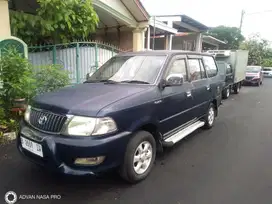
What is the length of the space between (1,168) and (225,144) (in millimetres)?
3998

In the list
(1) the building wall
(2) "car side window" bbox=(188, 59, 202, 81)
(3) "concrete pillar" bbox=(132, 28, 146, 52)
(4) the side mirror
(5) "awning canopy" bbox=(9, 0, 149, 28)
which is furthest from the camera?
(1) the building wall

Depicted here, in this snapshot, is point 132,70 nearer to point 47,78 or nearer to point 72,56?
point 47,78

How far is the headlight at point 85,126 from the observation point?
2666 millimetres

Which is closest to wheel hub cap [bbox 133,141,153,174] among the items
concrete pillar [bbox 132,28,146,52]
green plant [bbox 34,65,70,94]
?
green plant [bbox 34,65,70,94]

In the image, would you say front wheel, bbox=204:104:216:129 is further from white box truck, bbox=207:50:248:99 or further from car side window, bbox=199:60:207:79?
white box truck, bbox=207:50:248:99

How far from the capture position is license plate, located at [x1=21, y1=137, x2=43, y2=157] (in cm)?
277

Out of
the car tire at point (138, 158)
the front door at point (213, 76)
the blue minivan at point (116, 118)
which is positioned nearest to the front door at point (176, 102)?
the blue minivan at point (116, 118)

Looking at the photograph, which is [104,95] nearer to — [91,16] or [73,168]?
[73,168]

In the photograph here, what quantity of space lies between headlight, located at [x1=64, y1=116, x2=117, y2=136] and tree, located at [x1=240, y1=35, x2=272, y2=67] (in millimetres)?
32776

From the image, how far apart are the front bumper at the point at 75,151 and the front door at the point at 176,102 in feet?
3.54

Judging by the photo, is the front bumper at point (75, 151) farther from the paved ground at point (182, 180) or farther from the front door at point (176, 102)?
the front door at point (176, 102)

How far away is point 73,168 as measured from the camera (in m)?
2.68

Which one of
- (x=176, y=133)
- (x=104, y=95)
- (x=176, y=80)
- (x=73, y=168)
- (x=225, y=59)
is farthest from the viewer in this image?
(x=225, y=59)

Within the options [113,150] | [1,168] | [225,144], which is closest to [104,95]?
[113,150]
